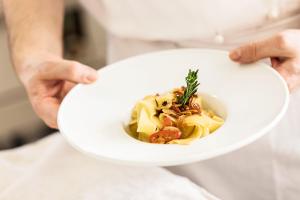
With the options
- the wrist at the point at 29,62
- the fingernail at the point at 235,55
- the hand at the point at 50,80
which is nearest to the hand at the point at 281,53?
the fingernail at the point at 235,55

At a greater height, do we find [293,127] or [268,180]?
[293,127]

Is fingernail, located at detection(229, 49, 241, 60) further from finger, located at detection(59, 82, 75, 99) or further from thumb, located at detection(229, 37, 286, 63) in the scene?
finger, located at detection(59, 82, 75, 99)

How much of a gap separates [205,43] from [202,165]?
0.84 ft

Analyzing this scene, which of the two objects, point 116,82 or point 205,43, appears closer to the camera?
point 116,82

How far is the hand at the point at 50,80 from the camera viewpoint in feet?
2.86

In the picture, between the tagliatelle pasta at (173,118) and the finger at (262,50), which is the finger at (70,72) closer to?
the tagliatelle pasta at (173,118)

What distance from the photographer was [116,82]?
2.91 ft

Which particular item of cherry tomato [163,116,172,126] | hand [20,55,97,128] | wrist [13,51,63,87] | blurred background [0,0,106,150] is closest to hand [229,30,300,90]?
cherry tomato [163,116,172,126]

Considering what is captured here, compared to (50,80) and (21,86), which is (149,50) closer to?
(50,80)

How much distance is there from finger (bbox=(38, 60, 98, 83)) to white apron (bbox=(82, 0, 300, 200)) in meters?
0.21

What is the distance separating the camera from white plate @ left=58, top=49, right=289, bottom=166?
66cm

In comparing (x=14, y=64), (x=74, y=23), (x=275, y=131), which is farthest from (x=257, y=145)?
(x=74, y=23)

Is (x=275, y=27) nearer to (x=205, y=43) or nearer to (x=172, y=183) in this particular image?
(x=205, y=43)

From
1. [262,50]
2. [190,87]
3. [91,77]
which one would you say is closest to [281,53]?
[262,50]
